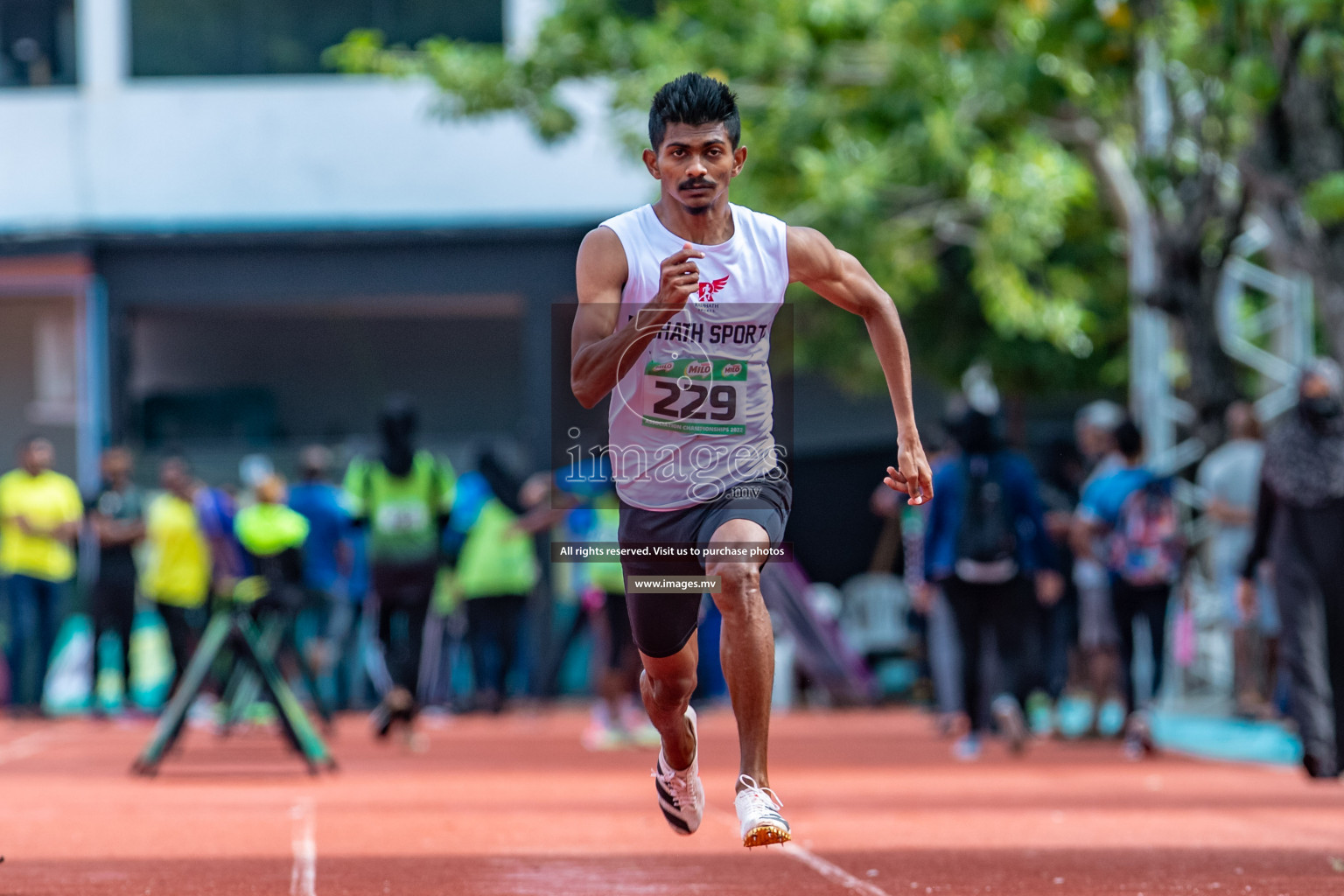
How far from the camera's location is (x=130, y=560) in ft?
56.8

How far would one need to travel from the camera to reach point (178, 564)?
55.5 ft

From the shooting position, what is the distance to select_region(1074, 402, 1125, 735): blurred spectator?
13.9m

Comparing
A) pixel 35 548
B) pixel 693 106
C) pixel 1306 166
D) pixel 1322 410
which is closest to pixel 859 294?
pixel 693 106

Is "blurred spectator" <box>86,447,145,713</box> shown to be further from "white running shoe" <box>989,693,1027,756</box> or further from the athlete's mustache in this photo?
the athlete's mustache

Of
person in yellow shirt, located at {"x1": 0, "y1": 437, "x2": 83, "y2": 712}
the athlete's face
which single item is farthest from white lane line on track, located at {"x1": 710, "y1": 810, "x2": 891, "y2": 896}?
person in yellow shirt, located at {"x1": 0, "y1": 437, "x2": 83, "y2": 712}

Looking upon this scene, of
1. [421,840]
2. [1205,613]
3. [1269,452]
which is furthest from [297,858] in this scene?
[1205,613]

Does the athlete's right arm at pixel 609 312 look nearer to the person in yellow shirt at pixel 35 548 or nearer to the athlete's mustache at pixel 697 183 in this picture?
the athlete's mustache at pixel 697 183

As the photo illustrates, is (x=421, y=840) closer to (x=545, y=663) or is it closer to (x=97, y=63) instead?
(x=545, y=663)

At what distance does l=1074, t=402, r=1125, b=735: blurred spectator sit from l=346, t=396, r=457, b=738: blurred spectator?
448 centimetres

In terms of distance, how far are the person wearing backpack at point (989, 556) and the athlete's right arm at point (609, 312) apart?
7.27 m

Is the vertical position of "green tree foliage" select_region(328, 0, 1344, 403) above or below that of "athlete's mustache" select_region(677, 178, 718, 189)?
above

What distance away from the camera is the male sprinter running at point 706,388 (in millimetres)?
5664

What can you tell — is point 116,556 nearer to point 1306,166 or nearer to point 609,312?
point 1306,166

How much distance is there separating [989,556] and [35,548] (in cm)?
905
